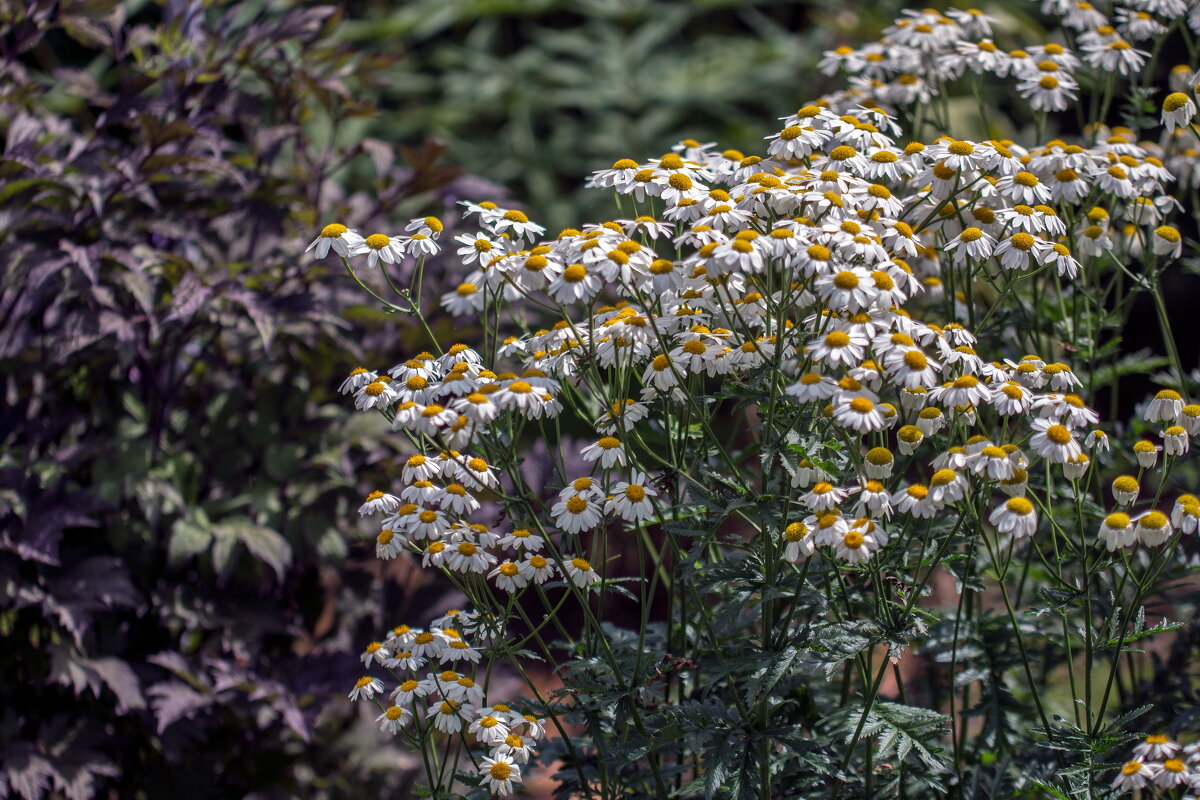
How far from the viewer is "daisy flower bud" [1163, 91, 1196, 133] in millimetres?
1739

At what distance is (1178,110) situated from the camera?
68.7 inches

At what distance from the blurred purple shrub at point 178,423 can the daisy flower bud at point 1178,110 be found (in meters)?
1.56

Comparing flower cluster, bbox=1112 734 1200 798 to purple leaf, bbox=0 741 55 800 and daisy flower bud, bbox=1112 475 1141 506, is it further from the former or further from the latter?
purple leaf, bbox=0 741 55 800

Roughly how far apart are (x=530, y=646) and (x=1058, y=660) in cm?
193

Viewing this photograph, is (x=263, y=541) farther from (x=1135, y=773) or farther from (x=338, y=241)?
(x=1135, y=773)

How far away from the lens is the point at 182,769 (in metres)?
2.40

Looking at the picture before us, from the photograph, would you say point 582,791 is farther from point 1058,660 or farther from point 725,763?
point 1058,660

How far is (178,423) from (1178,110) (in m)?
2.21

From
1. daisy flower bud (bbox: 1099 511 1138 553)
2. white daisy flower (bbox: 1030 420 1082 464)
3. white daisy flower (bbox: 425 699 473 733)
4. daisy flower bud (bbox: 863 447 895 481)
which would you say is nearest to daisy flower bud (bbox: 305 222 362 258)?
white daisy flower (bbox: 425 699 473 733)

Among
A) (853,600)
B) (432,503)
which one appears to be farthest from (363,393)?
(853,600)

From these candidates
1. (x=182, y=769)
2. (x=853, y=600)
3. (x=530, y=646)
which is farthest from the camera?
(x=530, y=646)

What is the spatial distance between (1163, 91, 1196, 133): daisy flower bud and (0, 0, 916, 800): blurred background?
1555mm

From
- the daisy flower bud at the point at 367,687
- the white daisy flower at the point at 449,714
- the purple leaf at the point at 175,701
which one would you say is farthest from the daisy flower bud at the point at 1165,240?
the purple leaf at the point at 175,701

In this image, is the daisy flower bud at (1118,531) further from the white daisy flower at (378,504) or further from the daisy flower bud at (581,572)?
the white daisy flower at (378,504)
